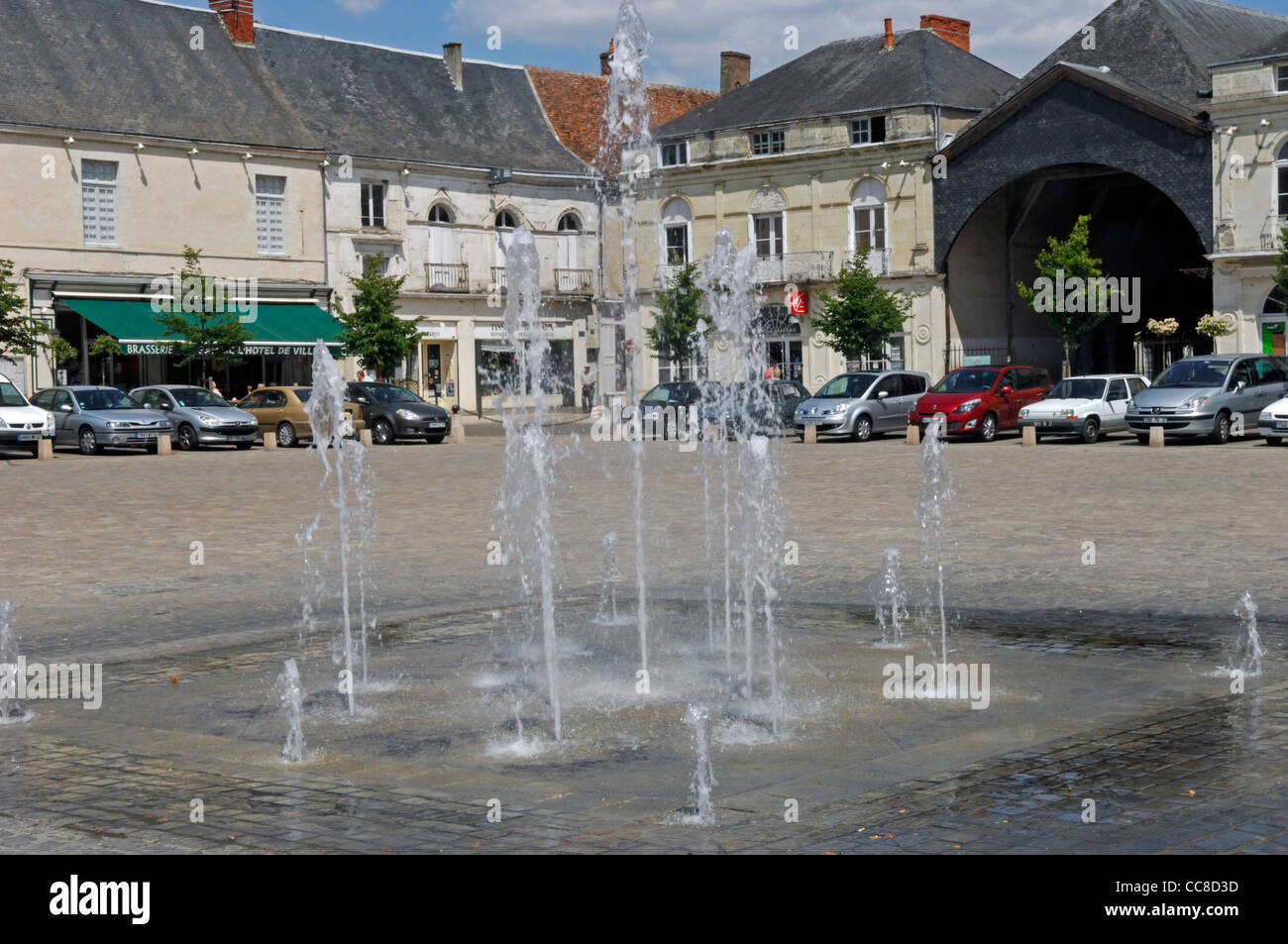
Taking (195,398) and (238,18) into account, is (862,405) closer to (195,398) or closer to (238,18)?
(195,398)

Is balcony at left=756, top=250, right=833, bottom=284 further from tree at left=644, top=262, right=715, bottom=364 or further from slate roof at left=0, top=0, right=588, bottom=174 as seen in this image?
slate roof at left=0, top=0, right=588, bottom=174

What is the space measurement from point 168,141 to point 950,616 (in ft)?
131

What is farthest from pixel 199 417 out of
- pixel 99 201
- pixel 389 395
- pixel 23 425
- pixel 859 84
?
pixel 859 84

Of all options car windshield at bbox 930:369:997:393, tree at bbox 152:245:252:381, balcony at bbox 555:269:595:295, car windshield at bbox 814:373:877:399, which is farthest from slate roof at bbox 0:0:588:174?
car windshield at bbox 930:369:997:393

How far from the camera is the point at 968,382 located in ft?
121

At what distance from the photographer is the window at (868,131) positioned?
5147 centimetres

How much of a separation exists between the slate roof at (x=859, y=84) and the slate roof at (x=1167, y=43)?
2.35 metres

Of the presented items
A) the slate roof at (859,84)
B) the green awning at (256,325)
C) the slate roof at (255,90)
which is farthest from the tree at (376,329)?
the slate roof at (859,84)

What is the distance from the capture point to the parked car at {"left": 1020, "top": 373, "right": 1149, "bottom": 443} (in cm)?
3422

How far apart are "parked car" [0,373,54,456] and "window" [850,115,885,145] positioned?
88.8ft

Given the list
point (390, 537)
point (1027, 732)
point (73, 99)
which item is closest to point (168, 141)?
point (73, 99)

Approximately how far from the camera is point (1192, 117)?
45.4m

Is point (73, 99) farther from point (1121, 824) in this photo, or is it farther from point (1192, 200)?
point (1121, 824)

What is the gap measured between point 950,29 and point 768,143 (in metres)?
7.98
